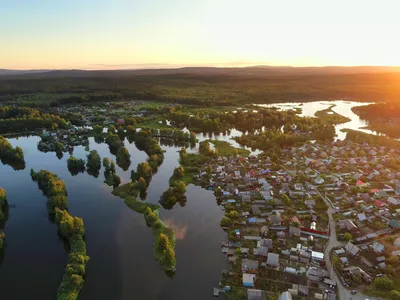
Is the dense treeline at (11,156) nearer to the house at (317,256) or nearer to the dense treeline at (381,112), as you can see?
the house at (317,256)

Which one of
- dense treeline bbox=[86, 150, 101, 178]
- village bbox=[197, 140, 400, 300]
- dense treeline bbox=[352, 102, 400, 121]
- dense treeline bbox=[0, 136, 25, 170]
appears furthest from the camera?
dense treeline bbox=[352, 102, 400, 121]

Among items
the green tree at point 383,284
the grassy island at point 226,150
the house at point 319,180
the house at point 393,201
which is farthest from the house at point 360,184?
the grassy island at point 226,150

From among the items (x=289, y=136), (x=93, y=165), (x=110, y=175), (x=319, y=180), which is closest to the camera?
(x=319, y=180)

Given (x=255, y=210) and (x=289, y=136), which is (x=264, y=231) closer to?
(x=255, y=210)

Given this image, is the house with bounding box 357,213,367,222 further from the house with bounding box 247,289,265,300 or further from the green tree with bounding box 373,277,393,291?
the house with bounding box 247,289,265,300

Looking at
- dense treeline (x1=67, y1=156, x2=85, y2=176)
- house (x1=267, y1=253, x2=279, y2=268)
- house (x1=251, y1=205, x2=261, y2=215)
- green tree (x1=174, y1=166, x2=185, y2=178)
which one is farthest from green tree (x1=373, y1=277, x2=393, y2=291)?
dense treeline (x1=67, y1=156, x2=85, y2=176)

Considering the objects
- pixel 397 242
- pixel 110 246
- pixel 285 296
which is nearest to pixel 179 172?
pixel 110 246
